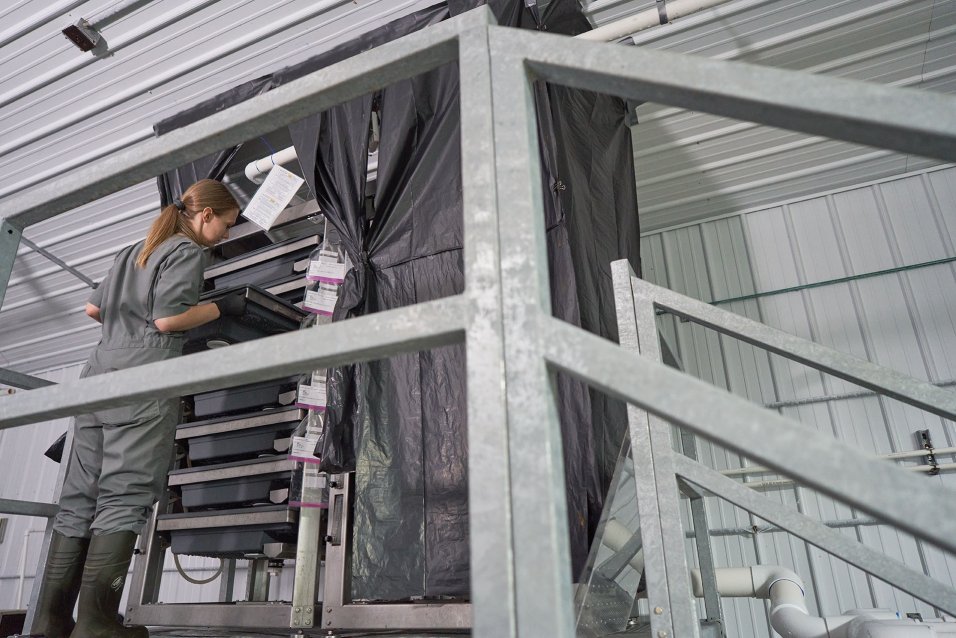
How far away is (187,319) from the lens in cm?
236

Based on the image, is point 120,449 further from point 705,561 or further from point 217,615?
point 705,561

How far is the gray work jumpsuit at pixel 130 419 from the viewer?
7.20 feet

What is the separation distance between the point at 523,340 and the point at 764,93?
0.38 metres

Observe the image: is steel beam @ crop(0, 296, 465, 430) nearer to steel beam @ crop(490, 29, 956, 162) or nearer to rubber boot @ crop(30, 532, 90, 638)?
steel beam @ crop(490, 29, 956, 162)

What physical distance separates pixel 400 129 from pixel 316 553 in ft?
6.30

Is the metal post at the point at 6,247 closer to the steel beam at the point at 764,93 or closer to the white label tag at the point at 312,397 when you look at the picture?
the steel beam at the point at 764,93

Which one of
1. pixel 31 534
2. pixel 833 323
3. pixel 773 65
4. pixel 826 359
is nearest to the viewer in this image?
pixel 826 359

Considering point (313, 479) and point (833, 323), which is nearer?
point (313, 479)

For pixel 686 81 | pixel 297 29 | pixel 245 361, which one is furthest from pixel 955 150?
pixel 297 29

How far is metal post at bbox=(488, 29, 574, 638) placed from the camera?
0.67 meters

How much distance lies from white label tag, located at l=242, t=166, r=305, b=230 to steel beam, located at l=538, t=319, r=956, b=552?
2.75m

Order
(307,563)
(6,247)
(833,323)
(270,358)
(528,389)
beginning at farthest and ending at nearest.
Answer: (833,323)
(307,563)
(6,247)
(270,358)
(528,389)

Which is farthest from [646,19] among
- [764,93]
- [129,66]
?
[129,66]

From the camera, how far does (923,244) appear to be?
191 inches
